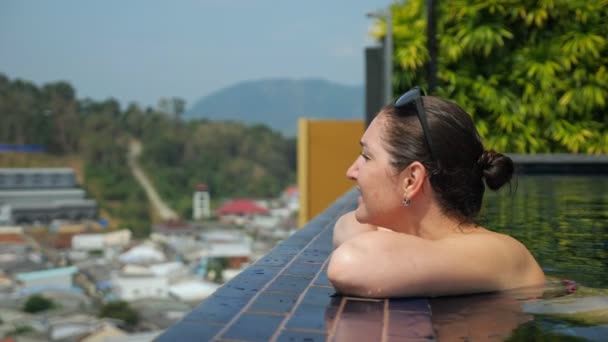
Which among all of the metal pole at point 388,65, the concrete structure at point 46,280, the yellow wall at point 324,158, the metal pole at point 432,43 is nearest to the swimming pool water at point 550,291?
the metal pole at point 432,43

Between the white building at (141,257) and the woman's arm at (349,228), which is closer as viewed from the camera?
the woman's arm at (349,228)

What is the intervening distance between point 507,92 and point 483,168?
8.83m

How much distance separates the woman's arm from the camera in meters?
2.34

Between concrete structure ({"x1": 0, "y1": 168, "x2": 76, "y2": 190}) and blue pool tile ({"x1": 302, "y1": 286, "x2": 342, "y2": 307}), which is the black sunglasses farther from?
concrete structure ({"x1": 0, "y1": 168, "x2": 76, "y2": 190})

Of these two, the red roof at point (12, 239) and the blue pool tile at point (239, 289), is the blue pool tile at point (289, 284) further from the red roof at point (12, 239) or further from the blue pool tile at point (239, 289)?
the red roof at point (12, 239)

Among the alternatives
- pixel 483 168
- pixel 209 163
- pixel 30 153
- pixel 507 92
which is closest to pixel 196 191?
pixel 209 163

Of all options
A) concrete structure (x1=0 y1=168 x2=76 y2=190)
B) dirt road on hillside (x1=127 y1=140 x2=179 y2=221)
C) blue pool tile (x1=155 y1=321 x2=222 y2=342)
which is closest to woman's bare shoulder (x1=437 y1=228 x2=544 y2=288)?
blue pool tile (x1=155 y1=321 x2=222 y2=342)

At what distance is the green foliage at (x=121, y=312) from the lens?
54531mm

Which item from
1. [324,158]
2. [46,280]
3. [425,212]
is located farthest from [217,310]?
[46,280]

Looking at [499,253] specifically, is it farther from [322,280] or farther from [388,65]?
[388,65]

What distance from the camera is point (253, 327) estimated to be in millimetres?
1562

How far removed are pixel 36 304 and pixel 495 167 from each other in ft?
193

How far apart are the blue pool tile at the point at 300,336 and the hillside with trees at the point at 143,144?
312 feet

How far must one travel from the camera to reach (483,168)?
205 cm
